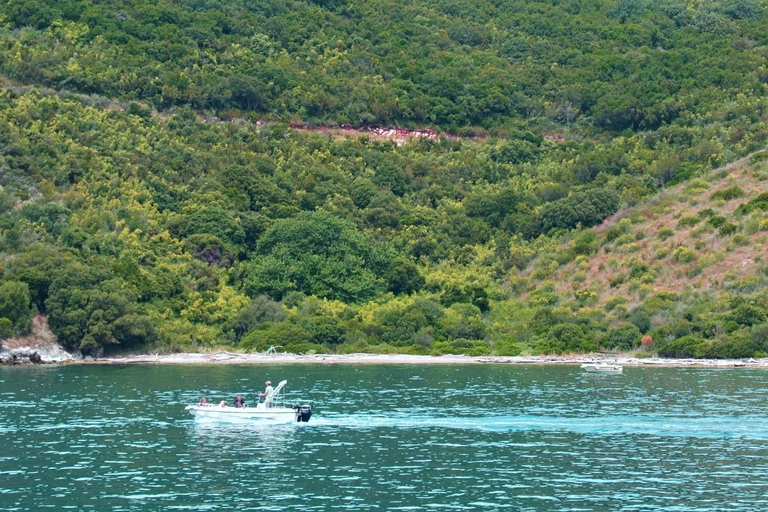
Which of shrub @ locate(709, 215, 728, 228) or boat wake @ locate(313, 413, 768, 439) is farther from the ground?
shrub @ locate(709, 215, 728, 228)

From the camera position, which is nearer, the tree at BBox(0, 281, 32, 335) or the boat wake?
the boat wake

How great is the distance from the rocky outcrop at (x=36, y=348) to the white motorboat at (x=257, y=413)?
32636 millimetres

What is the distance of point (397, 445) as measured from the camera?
52969 millimetres

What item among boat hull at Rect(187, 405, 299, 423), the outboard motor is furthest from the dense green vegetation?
the outboard motor

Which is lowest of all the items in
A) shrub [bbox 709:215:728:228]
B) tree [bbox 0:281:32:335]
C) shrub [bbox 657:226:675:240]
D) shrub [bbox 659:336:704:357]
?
shrub [bbox 659:336:704:357]

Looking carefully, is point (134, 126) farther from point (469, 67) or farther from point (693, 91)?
point (693, 91)

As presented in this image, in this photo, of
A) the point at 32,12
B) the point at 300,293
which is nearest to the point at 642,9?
the point at 32,12

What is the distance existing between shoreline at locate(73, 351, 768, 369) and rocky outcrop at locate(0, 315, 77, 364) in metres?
1.43

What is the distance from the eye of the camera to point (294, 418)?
5947 centimetres

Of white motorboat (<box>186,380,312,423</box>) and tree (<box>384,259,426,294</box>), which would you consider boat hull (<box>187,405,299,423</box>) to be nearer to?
white motorboat (<box>186,380,312,423</box>)

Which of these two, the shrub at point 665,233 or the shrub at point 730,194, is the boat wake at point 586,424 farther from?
the shrub at point 730,194

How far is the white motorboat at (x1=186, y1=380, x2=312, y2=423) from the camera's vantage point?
59438 mm

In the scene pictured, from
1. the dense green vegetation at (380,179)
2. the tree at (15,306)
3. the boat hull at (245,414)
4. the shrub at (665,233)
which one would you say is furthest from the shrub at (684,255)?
the tree at (15,306)

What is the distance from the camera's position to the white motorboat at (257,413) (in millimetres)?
59438
